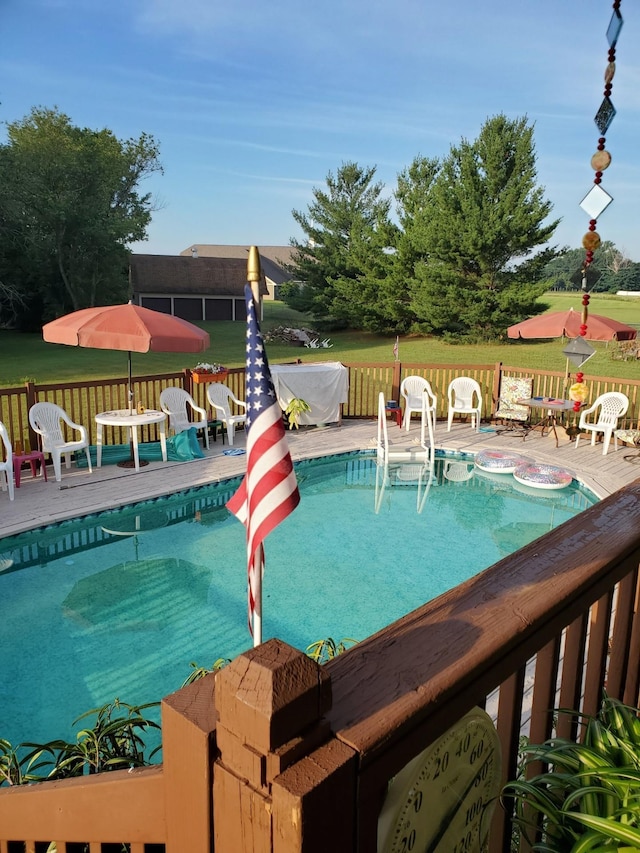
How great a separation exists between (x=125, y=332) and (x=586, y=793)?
834 cm

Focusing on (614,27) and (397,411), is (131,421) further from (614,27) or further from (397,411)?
(614,27)

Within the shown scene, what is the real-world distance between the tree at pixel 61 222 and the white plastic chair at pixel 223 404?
63.1 ft

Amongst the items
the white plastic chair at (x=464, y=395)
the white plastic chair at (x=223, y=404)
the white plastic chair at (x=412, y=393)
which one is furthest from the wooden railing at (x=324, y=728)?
A: the white plastic chair at (x=464, y=395)

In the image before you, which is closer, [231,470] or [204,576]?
[204,576]

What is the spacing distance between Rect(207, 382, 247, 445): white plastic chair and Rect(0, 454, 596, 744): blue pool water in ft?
6.09

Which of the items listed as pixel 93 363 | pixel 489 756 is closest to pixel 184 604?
pixel 489 756

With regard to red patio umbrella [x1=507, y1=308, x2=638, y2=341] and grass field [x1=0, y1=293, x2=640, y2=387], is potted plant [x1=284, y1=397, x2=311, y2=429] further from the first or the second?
grass field [x1=0, y1=293, x2=640, y2=387]

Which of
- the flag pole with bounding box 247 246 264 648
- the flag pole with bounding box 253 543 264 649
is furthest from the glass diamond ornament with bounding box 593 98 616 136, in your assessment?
the flag pole with bounding box 253 543 264 649

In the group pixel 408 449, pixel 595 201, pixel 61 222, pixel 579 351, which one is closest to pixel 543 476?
pixel 408 449

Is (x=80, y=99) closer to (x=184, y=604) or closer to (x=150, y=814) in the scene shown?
(x=184, y=604)

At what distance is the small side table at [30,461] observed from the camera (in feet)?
28.1

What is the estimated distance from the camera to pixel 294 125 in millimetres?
30656

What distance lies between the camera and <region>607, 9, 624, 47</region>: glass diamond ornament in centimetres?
315

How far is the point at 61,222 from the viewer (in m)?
29.0
